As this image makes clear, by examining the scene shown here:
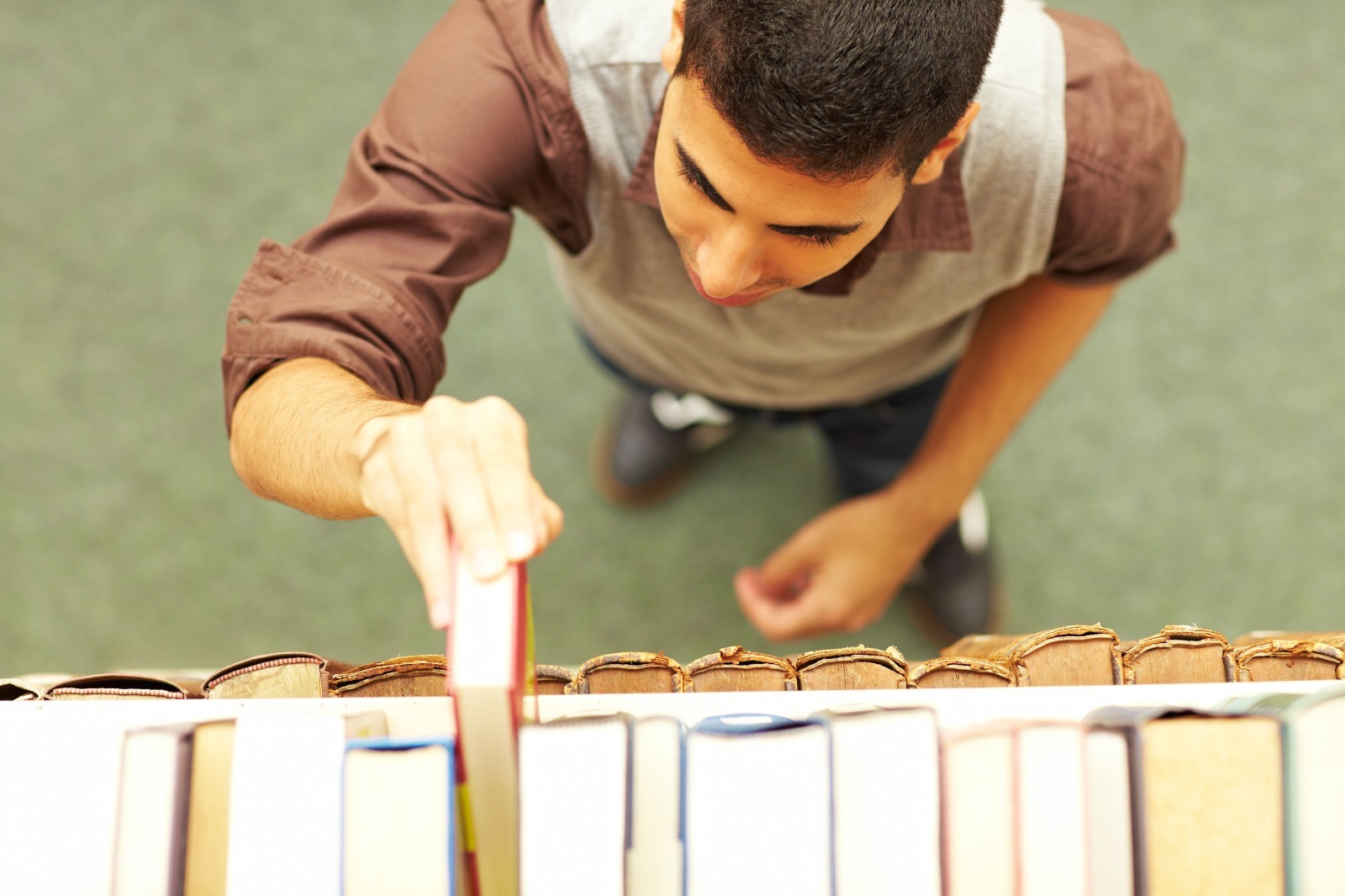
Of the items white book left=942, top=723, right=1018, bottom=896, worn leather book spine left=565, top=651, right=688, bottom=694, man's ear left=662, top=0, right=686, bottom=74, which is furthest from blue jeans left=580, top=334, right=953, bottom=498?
white book left=942, top=723, right=1018, bottom=896

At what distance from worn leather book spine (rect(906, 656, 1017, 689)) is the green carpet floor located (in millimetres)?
1075

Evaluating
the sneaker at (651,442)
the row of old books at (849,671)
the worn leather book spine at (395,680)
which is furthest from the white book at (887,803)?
the sneaker at (651,442)

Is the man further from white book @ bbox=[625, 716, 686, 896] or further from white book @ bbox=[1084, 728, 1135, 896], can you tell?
white book @ bbox=[1084, 728, 1135, 896]

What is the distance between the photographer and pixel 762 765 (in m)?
0.47

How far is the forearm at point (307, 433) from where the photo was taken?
23.1 inches

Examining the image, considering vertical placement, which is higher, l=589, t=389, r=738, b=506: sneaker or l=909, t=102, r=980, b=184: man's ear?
l=589, t=389, r=738, b=506: sneaker

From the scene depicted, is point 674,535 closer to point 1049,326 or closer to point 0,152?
point 1049,326

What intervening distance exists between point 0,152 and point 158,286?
376 mm

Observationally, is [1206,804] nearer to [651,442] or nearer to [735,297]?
[735,297]

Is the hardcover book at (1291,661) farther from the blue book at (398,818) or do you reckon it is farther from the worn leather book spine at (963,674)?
the blue book at (398,818)

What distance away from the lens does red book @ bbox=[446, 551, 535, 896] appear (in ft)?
1.35

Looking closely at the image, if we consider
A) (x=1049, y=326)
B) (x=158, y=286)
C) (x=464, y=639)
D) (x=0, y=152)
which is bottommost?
(x=464, y=639)

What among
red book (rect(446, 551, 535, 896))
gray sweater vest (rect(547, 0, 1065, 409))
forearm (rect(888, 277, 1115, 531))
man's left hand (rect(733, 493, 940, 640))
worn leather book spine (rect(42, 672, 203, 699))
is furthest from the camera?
man's left hand (rect(733, 493, 940, 640))

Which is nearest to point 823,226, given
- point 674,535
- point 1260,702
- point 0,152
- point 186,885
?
point 1260,702
